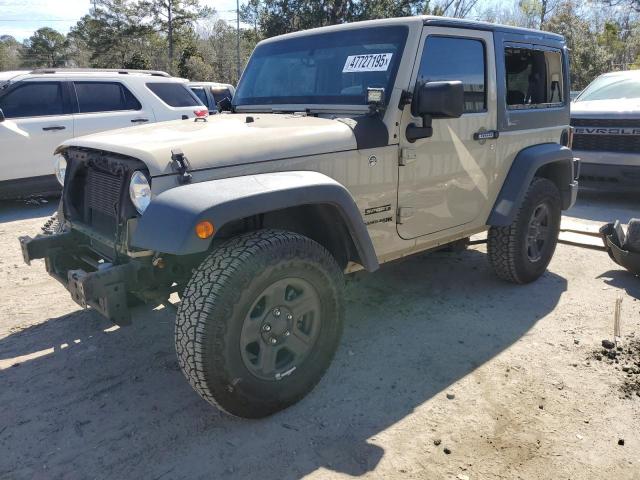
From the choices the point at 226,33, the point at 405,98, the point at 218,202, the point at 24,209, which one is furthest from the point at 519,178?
the point at 226,33

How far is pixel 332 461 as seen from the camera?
255cm

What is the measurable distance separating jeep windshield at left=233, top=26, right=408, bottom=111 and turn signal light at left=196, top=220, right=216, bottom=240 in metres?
1.46

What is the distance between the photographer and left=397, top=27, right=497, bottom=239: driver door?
344cm

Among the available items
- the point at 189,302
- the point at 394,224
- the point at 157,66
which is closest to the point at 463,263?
the point at 394,224

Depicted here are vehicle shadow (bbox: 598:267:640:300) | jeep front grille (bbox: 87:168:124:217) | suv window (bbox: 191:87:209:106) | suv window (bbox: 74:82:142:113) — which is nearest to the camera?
jeep front grille (bbox: 87:168:124:217)

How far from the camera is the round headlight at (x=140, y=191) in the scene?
2562 mm

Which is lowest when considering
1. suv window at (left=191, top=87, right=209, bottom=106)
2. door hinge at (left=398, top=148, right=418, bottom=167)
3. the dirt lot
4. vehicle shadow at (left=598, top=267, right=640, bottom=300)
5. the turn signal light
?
the dirt lot

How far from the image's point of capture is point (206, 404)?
300 cm

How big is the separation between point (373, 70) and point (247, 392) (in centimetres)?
203

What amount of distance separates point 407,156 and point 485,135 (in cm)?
89

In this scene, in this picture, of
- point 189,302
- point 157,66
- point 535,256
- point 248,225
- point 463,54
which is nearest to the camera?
point 189,302

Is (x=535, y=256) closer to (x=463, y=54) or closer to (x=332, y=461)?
(x=463, y=54)

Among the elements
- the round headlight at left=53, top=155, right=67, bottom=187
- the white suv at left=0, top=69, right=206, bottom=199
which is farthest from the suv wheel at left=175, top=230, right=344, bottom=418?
the white suv at left=0, top=69, right=206, bottom=199

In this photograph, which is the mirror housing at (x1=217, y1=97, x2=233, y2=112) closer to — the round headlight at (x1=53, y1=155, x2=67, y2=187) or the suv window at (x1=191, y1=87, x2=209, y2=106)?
the round headlight at (x1=53, y1=155, x2=67, y2=187)
